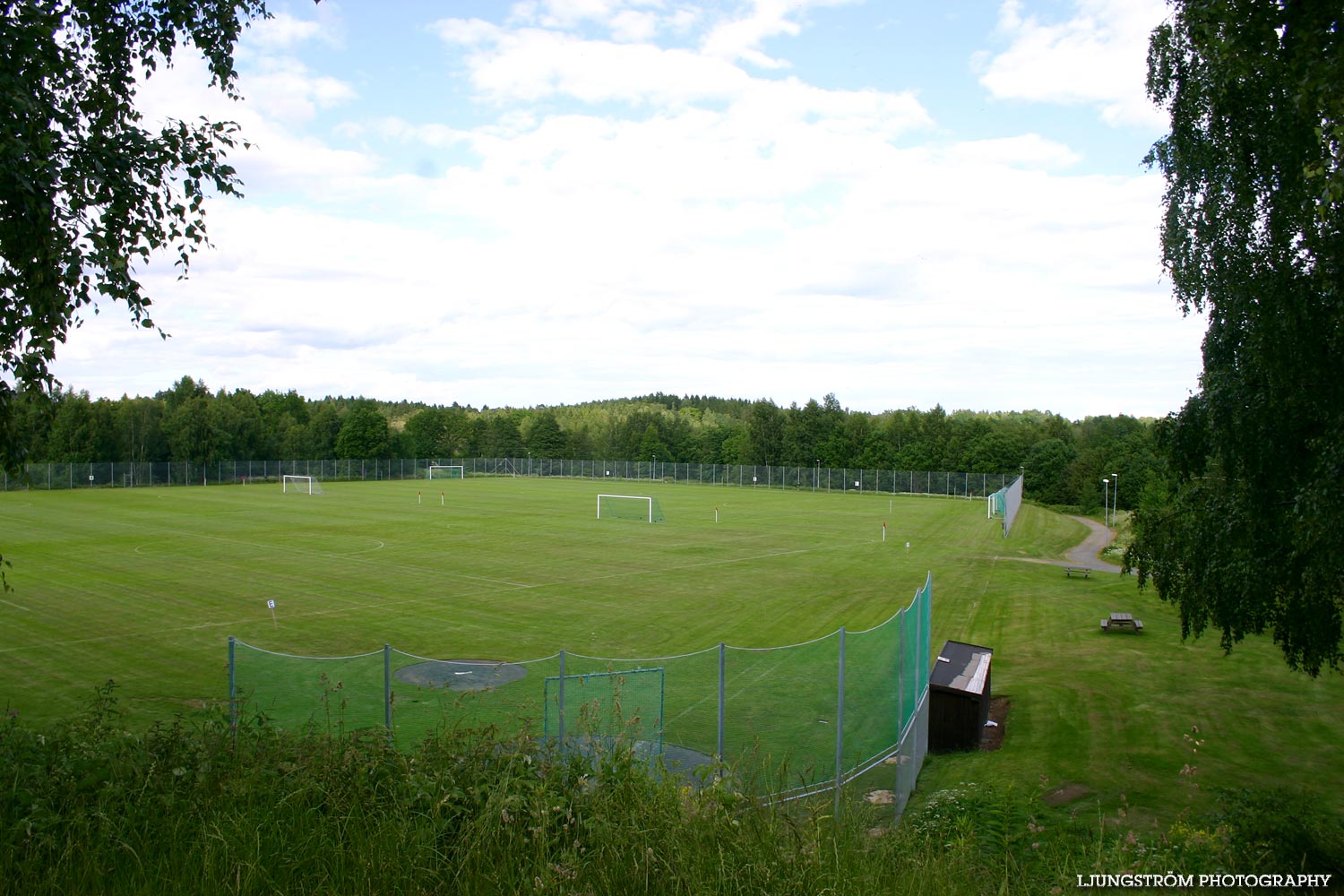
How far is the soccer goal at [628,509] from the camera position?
5263 cm

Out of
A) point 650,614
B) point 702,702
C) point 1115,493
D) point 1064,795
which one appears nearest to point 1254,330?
point 1064,795

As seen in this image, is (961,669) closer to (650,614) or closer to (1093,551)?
(650,614)

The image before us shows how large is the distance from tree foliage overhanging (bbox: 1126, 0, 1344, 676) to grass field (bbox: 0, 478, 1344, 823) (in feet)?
10.7

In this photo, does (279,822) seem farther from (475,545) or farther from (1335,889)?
(475,545)

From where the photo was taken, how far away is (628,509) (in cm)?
5853

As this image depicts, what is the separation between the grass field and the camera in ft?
47.7

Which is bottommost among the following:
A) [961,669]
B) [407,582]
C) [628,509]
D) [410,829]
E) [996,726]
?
[996,726]

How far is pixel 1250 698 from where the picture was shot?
56.1 ft

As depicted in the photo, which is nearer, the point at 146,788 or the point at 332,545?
the point at 146,788

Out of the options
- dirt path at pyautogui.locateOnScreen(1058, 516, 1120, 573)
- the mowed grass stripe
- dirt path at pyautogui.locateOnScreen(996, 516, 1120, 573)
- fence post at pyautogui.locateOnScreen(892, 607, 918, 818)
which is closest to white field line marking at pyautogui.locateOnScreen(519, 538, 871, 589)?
the mowed grass stripe

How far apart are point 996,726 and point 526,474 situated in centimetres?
10269

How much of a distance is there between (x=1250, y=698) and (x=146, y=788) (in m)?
19.4

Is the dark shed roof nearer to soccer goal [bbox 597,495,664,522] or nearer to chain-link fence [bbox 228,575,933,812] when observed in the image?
chain-link fence [bbox 228,575,933,812]

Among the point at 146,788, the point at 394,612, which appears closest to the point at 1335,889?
the point at 146,788
